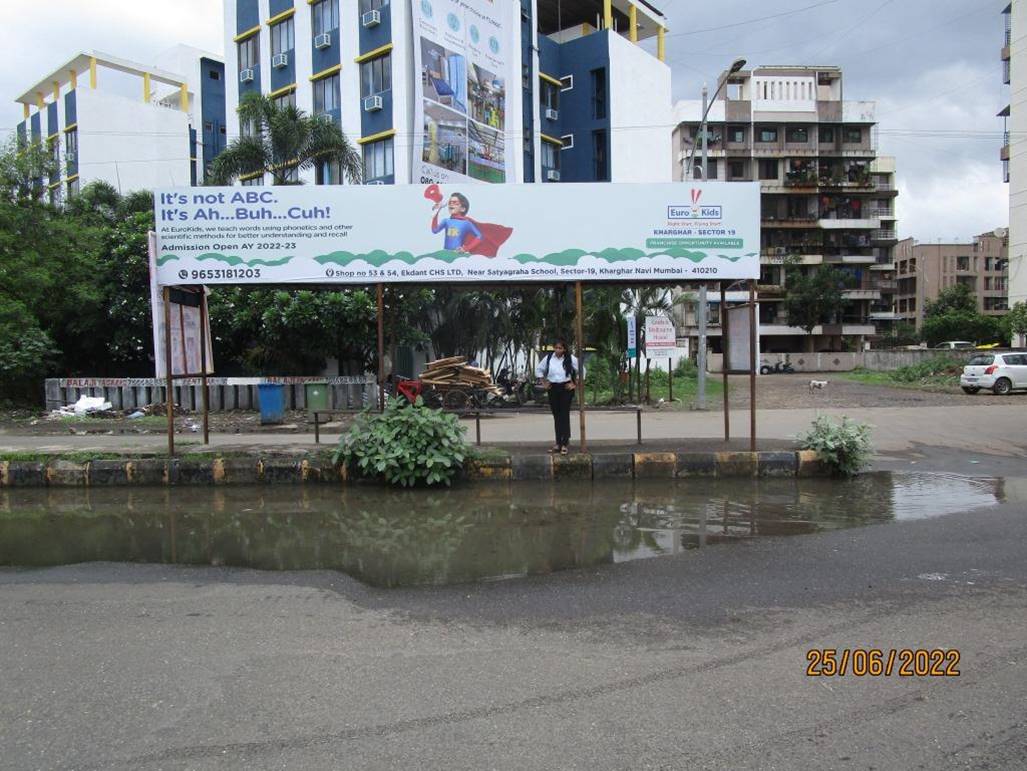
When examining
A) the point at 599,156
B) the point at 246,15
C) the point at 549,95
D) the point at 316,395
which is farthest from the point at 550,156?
the point at 316,395

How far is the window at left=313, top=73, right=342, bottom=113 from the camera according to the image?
1403 inches

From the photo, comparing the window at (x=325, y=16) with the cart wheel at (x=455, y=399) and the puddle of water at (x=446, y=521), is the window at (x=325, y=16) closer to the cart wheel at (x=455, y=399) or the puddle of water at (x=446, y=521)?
the cart wheel at (x=455, y=399)

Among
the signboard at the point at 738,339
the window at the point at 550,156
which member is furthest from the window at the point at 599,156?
the signboard at the point at 738,339

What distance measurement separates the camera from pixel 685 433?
13.6 meters

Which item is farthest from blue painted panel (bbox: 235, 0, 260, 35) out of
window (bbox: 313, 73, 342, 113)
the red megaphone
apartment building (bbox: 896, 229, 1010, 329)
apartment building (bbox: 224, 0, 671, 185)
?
apartment building (bbox: 896, 229, 1010, 329)

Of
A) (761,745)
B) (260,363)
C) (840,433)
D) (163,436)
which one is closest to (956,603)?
(761,745)

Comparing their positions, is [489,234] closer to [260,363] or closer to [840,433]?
[840,433]

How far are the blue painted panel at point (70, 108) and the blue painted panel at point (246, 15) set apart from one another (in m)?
18.7

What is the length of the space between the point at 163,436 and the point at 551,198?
28.8ft

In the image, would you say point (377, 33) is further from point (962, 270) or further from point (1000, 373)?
point (962, 270)

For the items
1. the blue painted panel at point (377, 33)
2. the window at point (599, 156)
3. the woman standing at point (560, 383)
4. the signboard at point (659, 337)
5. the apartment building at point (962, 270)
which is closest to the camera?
the woman standing at point (560, 383)

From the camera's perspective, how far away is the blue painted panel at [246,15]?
126ft

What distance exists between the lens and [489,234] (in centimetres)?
955
